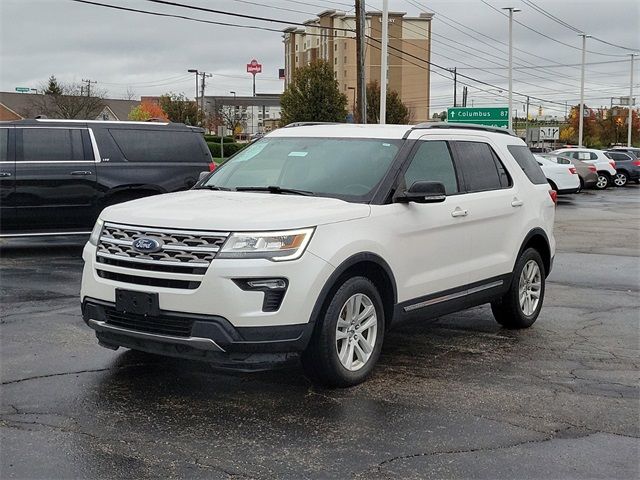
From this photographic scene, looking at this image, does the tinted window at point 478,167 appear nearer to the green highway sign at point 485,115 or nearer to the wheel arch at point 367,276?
the wheel arch at point 367,276

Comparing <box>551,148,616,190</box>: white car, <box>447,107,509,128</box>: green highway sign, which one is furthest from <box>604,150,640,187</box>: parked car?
<box>447,107,509,128</box>: green highway sign

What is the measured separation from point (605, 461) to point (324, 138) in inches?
137

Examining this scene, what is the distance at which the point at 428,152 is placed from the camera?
6.73 metres

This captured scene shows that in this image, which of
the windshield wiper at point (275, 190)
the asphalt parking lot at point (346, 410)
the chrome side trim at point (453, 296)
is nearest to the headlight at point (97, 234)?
the asphalt parking lot at point (346, 410)

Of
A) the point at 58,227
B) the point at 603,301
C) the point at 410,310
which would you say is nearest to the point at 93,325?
the point at 410,310

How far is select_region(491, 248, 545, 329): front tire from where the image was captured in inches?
299

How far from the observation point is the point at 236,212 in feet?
17.8

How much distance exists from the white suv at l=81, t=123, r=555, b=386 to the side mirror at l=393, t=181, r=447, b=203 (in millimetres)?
12

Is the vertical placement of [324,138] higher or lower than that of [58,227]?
higher

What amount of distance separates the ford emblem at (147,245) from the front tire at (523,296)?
3.66 m

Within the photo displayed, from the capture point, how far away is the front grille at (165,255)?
16.8ft

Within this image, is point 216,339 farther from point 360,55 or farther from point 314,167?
point 360,55

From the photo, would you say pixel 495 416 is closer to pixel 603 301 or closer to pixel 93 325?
pixel 93 325

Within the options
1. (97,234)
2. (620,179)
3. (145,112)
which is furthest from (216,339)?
(145,112)
